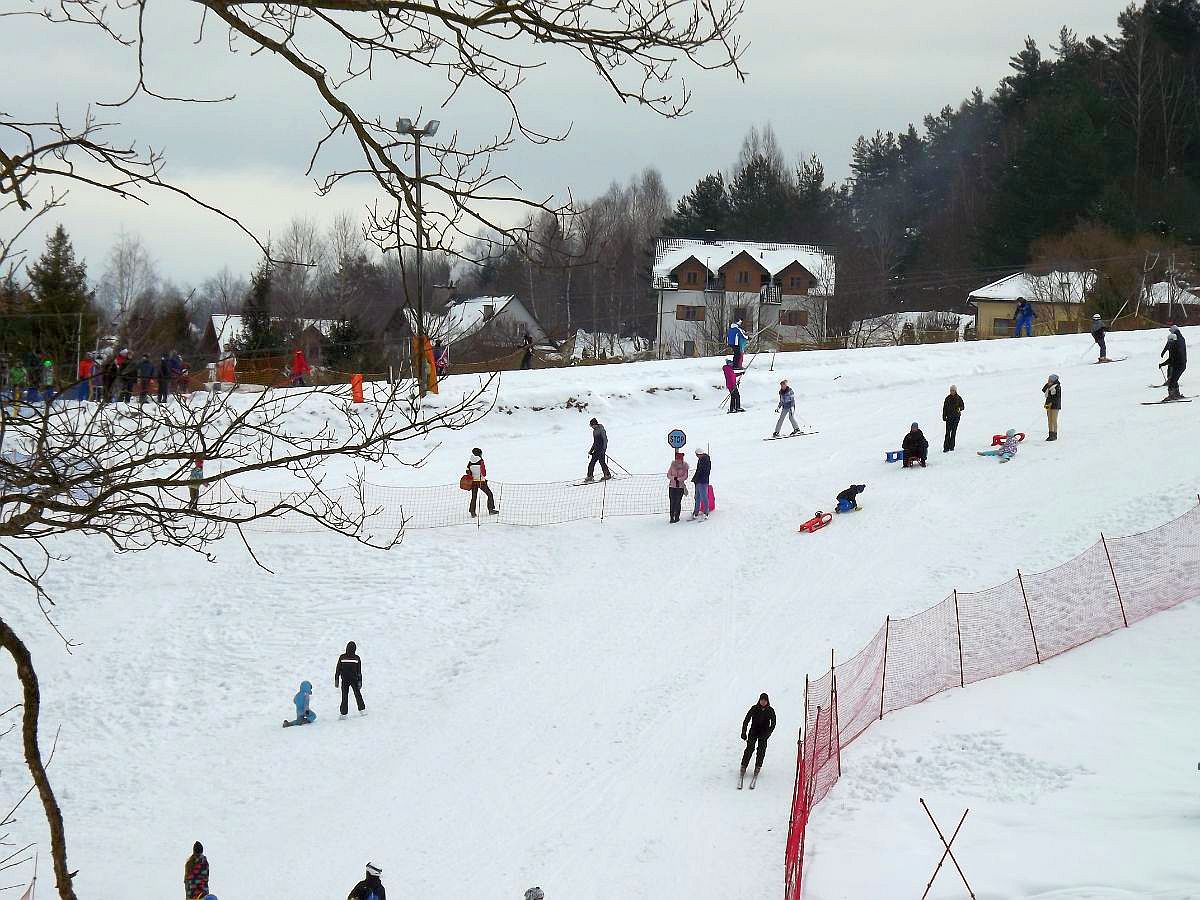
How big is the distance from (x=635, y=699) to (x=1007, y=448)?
13.0 m

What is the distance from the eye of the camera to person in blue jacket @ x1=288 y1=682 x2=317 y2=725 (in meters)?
17.7

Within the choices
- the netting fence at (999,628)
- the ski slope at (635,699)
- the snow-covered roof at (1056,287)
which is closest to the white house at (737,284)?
the snow-covered roof at (1056,287)

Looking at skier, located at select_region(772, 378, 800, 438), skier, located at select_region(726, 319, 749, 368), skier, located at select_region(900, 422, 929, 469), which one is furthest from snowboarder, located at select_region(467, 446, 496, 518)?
skier, located at select_region(726, 319, 749, 368)

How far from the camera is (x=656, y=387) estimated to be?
36156 mm

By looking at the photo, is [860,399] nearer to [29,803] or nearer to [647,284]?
[29,803]

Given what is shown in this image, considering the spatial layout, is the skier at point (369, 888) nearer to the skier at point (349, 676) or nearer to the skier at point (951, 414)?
the skier at point (349, 676)

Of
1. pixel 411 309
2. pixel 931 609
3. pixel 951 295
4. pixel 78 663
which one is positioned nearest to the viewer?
pixel 411 309

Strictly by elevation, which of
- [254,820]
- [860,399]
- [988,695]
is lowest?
[254,820]

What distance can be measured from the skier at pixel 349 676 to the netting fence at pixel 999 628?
6.81m

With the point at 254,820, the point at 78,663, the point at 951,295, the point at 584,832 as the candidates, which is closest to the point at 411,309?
the point at 584,832

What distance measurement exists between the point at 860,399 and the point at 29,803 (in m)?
25.8

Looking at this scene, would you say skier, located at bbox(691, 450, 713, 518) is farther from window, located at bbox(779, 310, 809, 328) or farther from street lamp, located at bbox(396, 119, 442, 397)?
window, located at bbox(779, 310, 809, 328)

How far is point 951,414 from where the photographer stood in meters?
26.9

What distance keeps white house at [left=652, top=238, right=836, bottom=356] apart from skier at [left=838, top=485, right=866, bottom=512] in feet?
149
